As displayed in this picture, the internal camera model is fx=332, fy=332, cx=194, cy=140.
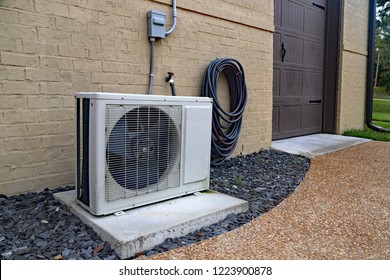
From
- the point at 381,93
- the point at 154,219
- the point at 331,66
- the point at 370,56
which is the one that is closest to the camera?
the point at 154,219

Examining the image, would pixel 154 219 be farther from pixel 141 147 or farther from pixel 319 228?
pixel 319 228

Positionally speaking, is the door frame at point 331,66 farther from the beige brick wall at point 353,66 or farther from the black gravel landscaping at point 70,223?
the black gravel landscaping at point 70,223

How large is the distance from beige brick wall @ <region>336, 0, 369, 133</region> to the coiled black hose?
3252mm

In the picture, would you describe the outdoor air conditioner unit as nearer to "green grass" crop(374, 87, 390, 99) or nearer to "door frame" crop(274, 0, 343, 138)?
"door frame" crop(274, 0, 343, 138)

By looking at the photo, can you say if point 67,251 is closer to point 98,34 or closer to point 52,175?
point 52,175

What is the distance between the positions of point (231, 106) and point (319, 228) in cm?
199

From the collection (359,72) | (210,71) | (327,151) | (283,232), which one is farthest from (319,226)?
(359,72)

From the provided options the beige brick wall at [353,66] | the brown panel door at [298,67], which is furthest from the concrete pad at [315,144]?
the beige brick wall at [353,66]

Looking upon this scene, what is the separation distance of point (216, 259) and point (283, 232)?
1.77 ft

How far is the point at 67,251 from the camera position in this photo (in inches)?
65.3

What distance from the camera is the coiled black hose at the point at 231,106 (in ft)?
11.0

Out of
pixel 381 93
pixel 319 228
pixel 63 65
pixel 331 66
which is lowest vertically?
pixel 319 228

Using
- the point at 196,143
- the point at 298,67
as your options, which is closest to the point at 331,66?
the point at 298,67

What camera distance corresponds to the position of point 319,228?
2057 mm
